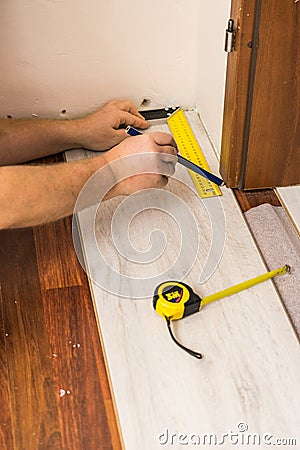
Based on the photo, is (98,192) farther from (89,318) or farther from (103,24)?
(103,24)

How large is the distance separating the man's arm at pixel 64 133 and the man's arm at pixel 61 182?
25cm

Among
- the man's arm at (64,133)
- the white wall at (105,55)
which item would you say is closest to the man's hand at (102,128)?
the man's arm at (64,133)

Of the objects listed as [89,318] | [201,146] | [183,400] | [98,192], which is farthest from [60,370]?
[201,146]

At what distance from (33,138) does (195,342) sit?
704 mm

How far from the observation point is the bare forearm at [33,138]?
169cm

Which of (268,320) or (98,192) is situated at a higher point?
(98,192)

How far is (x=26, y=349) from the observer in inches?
53.9

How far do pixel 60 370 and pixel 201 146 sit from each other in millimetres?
760

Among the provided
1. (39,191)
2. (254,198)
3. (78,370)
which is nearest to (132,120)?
(254,198)

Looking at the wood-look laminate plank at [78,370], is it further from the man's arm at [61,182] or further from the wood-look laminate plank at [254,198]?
the wood-look laminate plank at [254,198]

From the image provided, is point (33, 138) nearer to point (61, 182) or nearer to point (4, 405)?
point (61, 182)

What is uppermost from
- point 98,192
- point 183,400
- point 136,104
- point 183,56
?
point 183,56

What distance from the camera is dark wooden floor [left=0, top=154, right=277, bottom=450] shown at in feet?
4.06

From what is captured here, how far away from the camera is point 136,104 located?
6.31 ft
